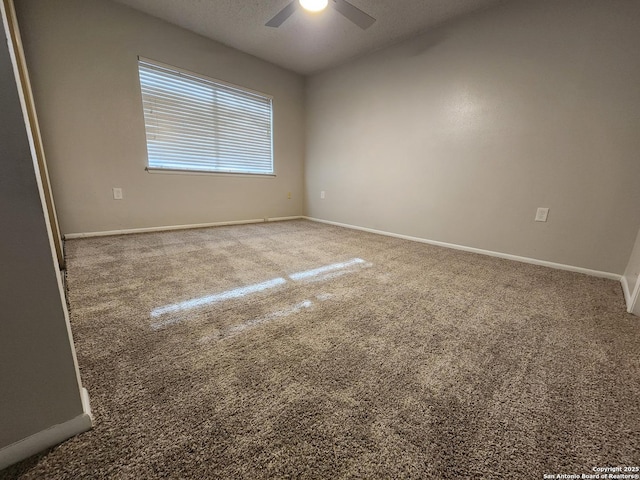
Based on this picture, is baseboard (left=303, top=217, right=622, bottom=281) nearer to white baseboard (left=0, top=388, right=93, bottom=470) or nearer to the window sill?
the window sill

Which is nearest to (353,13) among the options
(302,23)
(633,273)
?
(302,23)

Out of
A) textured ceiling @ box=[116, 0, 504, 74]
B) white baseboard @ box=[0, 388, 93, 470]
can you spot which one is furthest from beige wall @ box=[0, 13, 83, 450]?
textured ceiling @ box=[116, 0, 504, 74]

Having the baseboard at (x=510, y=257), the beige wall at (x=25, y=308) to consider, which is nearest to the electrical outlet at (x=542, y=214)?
the baseboard at (x=510, y=257)

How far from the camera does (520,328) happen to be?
1180 mm

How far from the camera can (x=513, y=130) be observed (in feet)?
7.15

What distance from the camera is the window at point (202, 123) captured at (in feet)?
8.82

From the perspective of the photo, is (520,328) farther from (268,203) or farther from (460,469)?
(268,203)

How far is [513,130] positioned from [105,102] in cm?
377

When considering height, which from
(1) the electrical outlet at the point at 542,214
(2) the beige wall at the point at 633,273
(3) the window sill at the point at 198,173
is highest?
(3) the window sill at the point at 198,173

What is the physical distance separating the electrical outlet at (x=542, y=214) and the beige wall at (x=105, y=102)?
3.40 m

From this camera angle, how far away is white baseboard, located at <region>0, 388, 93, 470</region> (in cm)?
55

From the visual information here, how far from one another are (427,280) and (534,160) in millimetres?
1476

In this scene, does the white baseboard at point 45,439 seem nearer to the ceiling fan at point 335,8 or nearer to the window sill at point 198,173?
the ceiling fan at point 335,8

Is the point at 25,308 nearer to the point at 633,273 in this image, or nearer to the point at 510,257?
the point at 633,273
